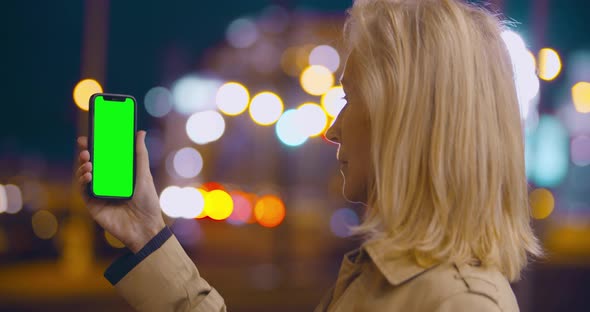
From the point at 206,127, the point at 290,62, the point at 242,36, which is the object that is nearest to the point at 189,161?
the point at 206,127

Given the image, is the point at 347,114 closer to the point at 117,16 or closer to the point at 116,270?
the point at 116,270

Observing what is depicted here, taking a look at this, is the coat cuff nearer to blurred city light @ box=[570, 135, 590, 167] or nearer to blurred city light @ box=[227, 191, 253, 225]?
blurred city light @ box=[227, 191, 253, 225]

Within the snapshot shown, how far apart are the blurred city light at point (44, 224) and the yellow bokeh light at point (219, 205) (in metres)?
2.87

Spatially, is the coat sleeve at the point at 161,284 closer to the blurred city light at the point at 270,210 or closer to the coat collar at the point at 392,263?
the coat collar at the point at 392,263

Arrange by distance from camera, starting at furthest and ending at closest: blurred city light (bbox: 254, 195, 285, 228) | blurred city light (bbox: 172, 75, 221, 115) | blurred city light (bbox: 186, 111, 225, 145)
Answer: blurred city light (bbox: 172, 75, 221, 115), blurred city light (bbox: 186, 111, 225, 145), blurred city light (bbox: 254, 195, 285, 228)

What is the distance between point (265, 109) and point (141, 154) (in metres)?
11.2

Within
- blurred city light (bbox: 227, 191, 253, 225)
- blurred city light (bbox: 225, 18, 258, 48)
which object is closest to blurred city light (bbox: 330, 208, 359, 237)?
blurred city light (bbox: 227, 191, 253, 225)

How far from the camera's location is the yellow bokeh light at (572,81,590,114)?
15.2 metres

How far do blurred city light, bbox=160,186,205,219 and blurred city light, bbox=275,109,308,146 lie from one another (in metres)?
2.92

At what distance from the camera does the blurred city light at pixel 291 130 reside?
12.7 metres

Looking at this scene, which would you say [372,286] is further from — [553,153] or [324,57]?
[553,153]

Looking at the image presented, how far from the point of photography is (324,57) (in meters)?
12.0

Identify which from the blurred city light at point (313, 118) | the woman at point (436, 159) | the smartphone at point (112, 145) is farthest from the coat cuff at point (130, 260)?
the blurred city light at point (313, 118)

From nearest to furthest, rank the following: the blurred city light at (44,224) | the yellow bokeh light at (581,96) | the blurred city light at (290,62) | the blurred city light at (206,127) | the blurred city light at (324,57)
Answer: the blurred city light at (324,57)
the blurred city light at (290,62)
the blurred city light at (44,224)
the blurred city light at (206,127)
the yellow bokeh light at (581,96)
